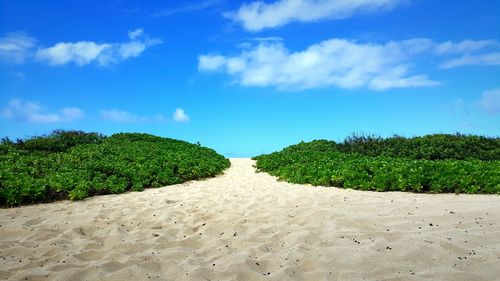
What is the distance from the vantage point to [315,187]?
13.1m

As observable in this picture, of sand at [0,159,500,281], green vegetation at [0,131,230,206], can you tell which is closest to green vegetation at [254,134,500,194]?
sand at [0,159,500,281]

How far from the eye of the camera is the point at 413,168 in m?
12.8

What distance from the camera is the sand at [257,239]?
5.69m

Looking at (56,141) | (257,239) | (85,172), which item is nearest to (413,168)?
(257,239)

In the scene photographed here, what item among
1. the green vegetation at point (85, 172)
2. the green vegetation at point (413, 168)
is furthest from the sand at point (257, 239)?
the green vegetation at point (413, 168)

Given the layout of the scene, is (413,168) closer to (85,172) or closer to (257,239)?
(257,239)

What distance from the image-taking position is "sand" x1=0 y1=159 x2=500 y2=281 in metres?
5.69

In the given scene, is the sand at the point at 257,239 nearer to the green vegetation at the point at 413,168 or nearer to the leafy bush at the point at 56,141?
the green vegetation at the point at 413,168

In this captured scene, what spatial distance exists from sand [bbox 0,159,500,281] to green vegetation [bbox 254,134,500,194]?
1032mm

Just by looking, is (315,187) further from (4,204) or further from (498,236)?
(4,204)

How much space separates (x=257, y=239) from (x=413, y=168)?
7497 mm

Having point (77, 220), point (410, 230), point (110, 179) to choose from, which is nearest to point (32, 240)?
point (77, 220)

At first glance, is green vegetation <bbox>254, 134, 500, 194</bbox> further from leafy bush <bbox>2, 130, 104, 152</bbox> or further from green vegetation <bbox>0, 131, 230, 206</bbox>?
leafy bush <bbox>2, 130, 104, 152</bbox>

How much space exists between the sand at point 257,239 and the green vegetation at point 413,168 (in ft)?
3.39
